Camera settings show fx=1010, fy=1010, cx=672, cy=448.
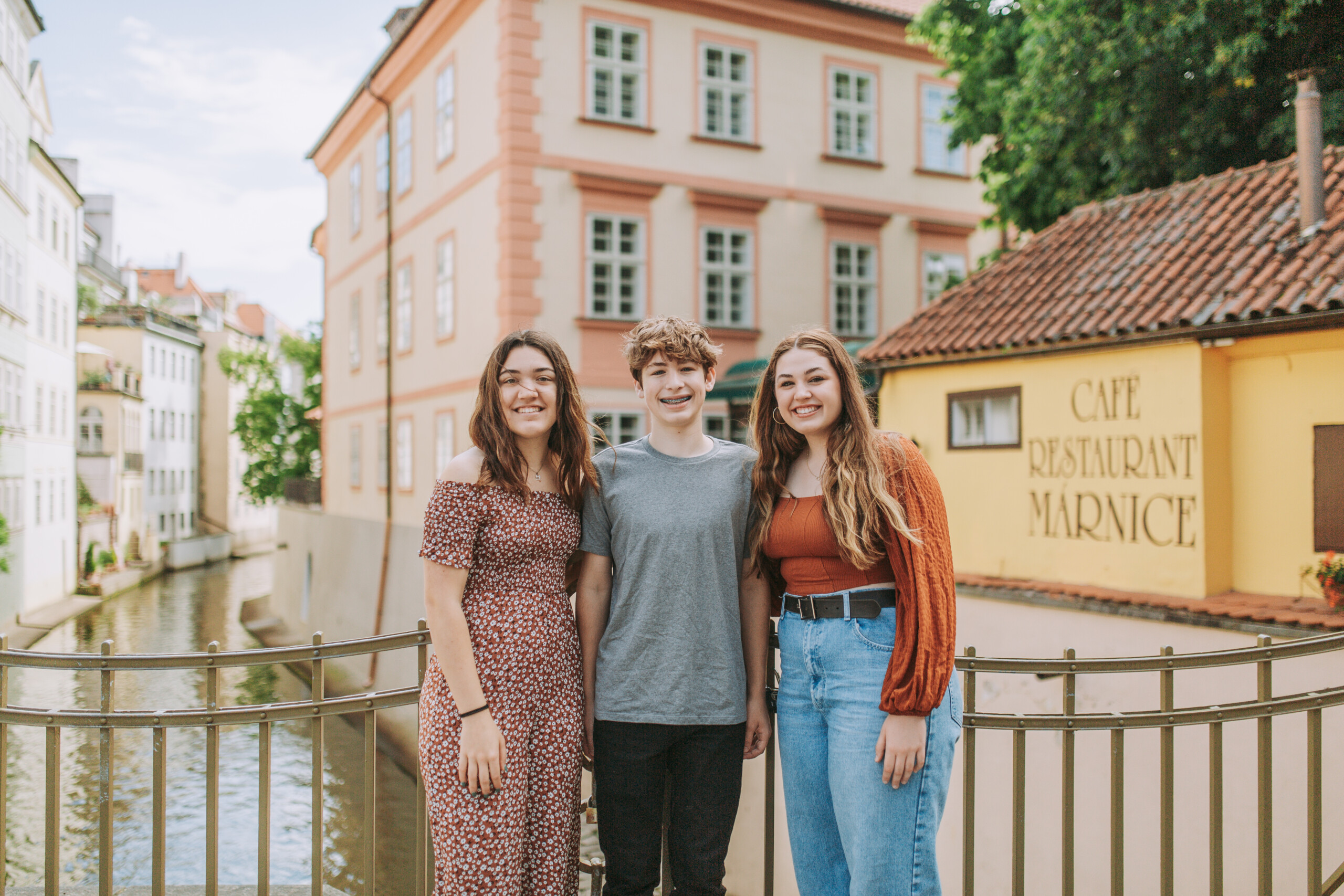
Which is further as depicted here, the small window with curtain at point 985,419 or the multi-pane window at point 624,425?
the multi-pane window at point 624,425

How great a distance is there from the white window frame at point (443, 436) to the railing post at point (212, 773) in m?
14.9

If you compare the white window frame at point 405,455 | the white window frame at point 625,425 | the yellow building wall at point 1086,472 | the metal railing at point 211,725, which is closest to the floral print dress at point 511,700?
the metal railing at point 211,725

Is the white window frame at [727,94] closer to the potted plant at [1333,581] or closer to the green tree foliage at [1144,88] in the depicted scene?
the green tree foliage at [1144,88]

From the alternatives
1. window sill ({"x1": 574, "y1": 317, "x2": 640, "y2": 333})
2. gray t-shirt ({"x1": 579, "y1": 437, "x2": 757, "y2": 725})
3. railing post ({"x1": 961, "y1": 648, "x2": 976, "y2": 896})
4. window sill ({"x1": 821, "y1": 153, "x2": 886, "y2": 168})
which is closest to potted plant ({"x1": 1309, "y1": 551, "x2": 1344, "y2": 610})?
railing post ({"x1": 961, "y1": 648, "x2": 976, "y2": 896})

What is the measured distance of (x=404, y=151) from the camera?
20828 millimetres

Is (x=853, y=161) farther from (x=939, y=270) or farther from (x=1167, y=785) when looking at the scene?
(x=1167, y=785)

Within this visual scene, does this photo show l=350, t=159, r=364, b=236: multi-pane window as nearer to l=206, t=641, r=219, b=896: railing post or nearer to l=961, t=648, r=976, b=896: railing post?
l=206, t=641, r=219, b=896: railing post

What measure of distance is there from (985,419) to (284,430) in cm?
3648

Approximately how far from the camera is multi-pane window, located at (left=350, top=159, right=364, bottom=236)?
2416cm

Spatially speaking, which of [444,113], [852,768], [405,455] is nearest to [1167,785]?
[852,768]

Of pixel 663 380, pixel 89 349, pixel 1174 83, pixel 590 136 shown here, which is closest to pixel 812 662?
pixel 663 380

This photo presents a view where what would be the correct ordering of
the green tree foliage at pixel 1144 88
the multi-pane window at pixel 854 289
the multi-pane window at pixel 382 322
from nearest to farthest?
1. the green tree foliage at pixel 1144 88
2. the multi-pane window at pixel 854 289
3. the multi-pane window at pixel 382 322

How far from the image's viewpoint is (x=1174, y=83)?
1304 centimetres

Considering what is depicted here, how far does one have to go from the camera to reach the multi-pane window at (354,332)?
24.9 metres
